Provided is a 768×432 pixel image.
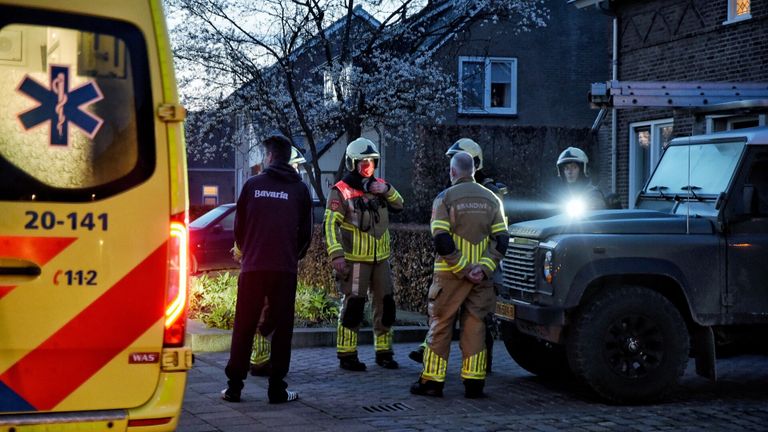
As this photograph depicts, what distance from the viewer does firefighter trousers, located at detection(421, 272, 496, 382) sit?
8.67 m

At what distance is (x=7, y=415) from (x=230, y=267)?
13391mm

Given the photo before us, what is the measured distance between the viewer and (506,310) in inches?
361

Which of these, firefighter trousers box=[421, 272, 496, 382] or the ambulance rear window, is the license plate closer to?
firefighter trousers box=[421, 272, 496, 382]

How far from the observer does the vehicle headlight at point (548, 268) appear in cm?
862

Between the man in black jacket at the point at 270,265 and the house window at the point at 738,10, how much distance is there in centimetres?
1096

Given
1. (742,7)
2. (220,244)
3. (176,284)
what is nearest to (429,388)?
(176,284)

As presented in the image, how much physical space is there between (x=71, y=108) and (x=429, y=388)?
15.1ft

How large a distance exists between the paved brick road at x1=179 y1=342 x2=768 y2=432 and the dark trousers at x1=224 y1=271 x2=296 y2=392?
25 centimetres

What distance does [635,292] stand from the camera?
8617mm

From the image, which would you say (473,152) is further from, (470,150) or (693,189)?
(693,189)

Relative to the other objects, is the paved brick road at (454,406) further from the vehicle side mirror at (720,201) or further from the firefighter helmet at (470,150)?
the firefighter helmet at (470,150)

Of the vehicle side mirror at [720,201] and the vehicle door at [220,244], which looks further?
the vehicle door at [220,244]

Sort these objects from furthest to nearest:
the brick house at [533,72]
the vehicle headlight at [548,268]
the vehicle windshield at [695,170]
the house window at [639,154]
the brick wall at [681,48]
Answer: the brick house at [533,72]
the house window at [639,154]
the brick wall at [681,48]
the vehicle windshield at [695,170]
the vehicle headlight at [548,268]

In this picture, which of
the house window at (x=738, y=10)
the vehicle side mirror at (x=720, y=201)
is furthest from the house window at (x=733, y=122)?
the vehicle side mirror at (x=720, y=201)
